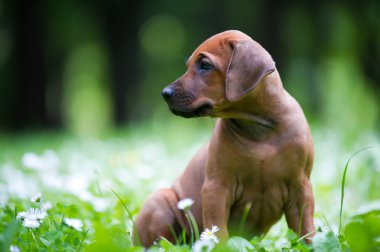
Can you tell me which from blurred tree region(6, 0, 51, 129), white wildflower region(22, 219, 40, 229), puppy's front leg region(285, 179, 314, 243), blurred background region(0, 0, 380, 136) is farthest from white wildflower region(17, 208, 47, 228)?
blurred tree region(6, 0, 51, 129)

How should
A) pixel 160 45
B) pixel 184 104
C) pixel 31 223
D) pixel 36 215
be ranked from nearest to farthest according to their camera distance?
pixel 31 223
pixel 36 215
pixel 184 104
pixel 160 45

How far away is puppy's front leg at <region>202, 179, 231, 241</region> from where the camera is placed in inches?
146

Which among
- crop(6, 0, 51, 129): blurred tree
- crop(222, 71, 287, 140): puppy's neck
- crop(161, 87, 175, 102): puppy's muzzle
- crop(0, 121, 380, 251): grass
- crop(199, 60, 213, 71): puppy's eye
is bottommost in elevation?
crop(6, 0, 51, 129): blurred tree

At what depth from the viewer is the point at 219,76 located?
Result: 3816 mm

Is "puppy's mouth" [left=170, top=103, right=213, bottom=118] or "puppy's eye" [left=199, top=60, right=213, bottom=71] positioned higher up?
"puppy's eye" [left=199, top=60, right=213, bottom=71]

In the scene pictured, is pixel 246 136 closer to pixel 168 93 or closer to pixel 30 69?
pixel 168 93

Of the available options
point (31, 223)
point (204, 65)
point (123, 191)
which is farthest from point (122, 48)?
point (31, 223)

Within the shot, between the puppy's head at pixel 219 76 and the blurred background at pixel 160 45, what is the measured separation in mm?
12629

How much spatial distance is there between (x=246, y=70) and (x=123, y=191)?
2.88m

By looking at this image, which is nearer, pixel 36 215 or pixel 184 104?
pixel 36 215

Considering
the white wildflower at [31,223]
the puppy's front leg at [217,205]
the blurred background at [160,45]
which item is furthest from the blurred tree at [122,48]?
the white wildflower at [31,223]

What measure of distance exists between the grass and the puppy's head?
77cm

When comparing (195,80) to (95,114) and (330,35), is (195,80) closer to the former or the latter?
(330,35)

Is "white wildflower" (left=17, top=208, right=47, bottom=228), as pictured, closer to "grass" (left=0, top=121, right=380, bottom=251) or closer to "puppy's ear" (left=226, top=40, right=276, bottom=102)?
"grass" (left=0, top=121, right=380, bottom=251)
